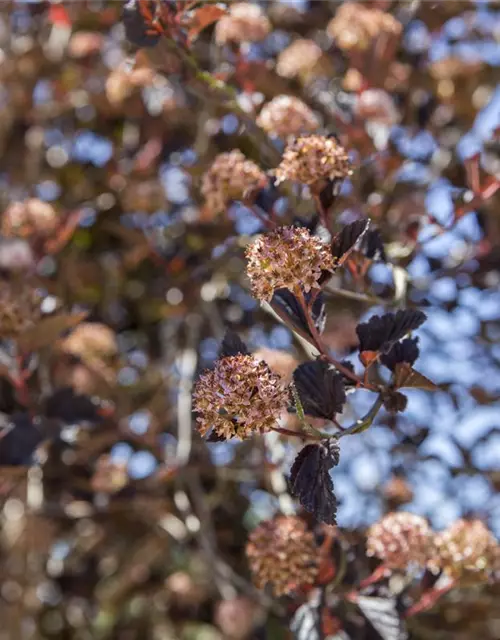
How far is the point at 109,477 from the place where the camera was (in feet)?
7.46

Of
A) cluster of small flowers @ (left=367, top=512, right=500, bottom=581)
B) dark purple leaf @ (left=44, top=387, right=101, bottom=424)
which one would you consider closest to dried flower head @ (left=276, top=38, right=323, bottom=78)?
dark purple leaf @ (left=44, top=387, right=101, bottom=424)

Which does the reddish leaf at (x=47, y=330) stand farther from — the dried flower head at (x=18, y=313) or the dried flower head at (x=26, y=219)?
the dried flower head at (x=26, y=219)

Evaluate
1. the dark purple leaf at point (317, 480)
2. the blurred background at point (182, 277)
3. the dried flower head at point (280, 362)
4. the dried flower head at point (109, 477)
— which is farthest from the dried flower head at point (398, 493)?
the dark purple leaf at point (317, 480)

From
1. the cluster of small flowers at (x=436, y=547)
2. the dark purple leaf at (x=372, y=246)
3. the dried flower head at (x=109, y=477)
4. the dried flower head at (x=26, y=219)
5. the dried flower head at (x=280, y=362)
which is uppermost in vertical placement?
the dark purple leaf at (x=372, y=246)

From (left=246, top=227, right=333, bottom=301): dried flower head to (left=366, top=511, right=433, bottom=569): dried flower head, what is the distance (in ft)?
1.93

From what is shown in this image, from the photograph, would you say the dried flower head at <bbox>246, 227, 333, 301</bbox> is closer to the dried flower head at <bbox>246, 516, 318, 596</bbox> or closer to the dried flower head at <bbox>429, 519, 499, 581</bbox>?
the dried flower head at <bbox>246, 516, 318, 596</bbox>

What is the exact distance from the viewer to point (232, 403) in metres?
1.00

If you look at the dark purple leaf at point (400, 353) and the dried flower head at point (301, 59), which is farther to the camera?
the dried flower head at point (301, 59)

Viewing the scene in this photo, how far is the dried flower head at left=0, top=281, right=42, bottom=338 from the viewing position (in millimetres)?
1704

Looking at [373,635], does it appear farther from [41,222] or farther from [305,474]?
[41,222]

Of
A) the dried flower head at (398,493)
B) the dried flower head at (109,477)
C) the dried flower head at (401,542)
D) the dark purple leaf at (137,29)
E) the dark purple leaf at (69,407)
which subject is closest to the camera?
the dried flower head at (401,542)

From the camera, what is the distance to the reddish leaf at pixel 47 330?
1.64 metres

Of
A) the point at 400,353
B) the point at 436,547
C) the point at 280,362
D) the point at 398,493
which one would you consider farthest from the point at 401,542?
the point at 398,493

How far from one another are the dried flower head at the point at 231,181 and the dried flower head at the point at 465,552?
659 mm
